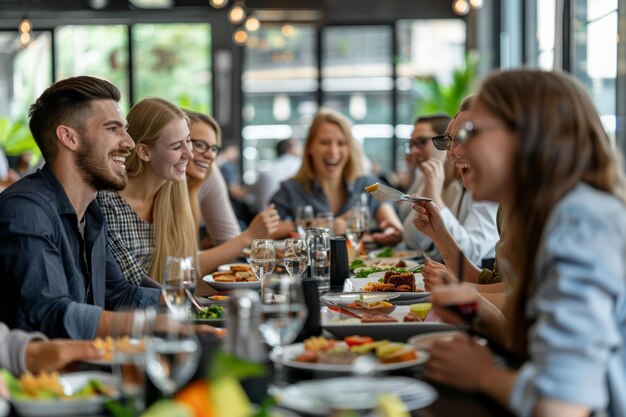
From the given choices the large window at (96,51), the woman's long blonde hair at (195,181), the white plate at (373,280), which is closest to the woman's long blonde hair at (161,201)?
the woman's long blonde hair at (195,181)

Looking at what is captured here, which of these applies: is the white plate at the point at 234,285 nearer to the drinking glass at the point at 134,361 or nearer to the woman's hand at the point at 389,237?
the drinking glass at the point at 134,361

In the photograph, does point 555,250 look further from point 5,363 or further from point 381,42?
point 381,42

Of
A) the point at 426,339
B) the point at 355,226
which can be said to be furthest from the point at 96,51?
the point at 426,339

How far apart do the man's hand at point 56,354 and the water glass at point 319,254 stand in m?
1.29

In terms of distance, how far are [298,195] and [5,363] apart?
3934mm

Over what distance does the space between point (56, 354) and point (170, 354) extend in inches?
20.4

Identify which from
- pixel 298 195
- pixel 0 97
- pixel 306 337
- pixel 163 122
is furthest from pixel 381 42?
pixel 306 337

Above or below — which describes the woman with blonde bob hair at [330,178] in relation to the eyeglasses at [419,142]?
below

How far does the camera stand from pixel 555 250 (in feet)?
5.05

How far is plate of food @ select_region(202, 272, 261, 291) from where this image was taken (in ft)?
10.6

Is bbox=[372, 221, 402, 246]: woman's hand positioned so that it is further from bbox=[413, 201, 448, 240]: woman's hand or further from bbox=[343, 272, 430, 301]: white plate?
bbox=[413, 201, 448, 240]: woman's hand

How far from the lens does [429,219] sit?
338 centimetres

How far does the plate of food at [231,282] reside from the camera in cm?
324

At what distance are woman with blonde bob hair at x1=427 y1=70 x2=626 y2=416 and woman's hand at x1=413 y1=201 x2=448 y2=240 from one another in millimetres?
1497
